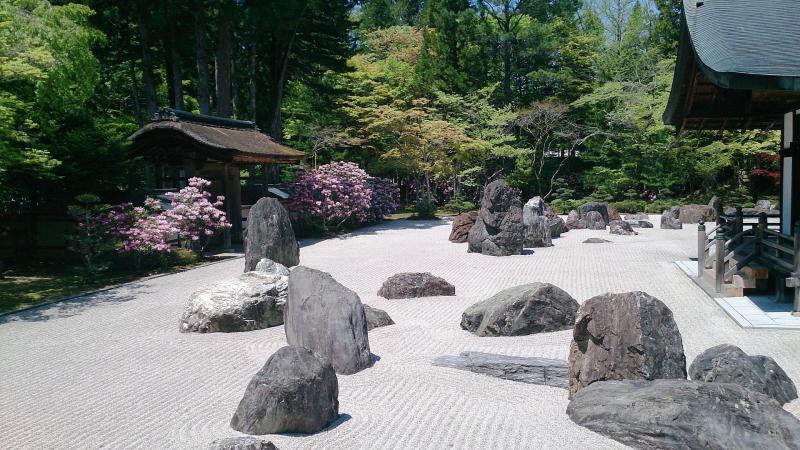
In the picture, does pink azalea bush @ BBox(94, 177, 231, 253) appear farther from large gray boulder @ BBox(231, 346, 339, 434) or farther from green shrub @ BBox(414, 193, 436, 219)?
green shrub @ BBox(414, 193, 436, 219)

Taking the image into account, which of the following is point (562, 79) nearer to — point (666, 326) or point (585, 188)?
point (585, 188)

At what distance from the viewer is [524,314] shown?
24.9 feet

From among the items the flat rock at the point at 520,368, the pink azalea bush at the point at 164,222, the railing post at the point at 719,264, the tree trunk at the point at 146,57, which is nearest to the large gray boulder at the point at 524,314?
the flat rock at the point at 520,368

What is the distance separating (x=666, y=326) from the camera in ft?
16.1

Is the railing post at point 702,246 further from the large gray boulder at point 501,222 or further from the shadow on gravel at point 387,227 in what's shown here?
the shadow on gravel at point 387,227

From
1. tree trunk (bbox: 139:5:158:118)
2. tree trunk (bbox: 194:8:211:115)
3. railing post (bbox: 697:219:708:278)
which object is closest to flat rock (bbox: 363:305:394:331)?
railing post (bbox: 697:219:708:278)

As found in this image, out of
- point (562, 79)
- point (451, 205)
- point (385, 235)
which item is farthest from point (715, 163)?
point (385, 235)

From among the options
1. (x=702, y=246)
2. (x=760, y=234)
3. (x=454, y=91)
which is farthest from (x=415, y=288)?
(x=454, y=91)

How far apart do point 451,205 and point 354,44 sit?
14757 millimetres

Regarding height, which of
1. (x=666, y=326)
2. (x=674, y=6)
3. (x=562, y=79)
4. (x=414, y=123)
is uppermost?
(x=674, y=6)

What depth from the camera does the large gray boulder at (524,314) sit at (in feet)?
24.8

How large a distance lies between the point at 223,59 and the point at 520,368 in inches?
697

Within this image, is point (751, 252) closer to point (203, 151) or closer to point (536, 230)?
point (536, 230)

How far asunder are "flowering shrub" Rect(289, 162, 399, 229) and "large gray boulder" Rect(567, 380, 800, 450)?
53.3 ft
